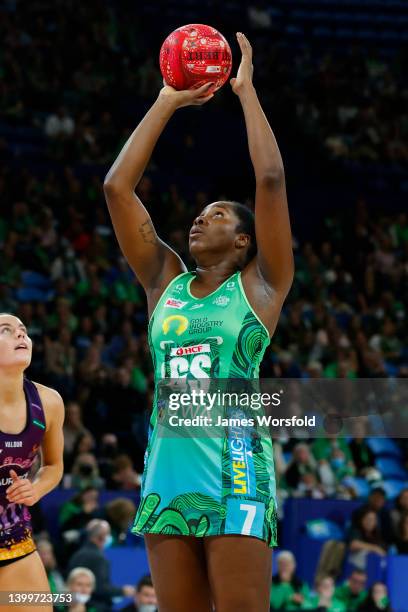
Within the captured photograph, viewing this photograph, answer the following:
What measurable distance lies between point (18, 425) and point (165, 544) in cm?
126

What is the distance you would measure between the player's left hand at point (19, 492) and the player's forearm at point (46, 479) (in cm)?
6

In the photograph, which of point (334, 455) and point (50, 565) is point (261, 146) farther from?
point (334, 455)

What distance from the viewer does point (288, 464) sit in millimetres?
9961

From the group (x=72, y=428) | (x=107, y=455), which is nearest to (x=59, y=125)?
(x=72, y=428)

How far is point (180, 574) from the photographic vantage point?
359 centimetres

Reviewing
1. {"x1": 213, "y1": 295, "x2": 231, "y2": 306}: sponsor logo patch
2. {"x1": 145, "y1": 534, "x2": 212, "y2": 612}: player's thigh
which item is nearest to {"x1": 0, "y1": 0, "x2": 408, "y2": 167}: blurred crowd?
{"x1": 213, "y1": 295, "x2": 231, "y2": 306}: sponsor logo patch

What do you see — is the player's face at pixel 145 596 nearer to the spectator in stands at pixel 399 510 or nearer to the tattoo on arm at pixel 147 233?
the spectator in stands at pixel 399 510

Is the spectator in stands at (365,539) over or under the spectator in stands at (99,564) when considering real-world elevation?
over

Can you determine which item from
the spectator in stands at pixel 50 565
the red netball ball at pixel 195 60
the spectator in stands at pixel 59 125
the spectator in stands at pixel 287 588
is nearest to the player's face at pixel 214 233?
the red netball ball at pixel 195 60

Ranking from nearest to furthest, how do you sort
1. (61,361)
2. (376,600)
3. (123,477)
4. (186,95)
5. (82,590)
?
(186,95), (82,590), (376,600), (123,477), (61,361)

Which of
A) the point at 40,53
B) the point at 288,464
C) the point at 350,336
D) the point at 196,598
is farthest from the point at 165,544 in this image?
the point at 40,53

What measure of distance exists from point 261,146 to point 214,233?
0.38 m

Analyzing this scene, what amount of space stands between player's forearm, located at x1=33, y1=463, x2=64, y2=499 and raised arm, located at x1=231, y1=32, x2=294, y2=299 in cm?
148

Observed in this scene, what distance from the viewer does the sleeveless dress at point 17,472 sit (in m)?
4.53
